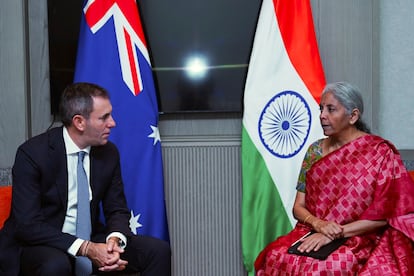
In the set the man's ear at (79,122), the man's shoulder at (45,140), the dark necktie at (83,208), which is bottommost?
the dark necktie at (83,208)

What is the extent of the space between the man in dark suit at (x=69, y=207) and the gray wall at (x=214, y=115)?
86cm

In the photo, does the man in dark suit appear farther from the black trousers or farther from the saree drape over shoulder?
the saree drape over shoulder

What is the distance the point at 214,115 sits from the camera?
3.19 meters

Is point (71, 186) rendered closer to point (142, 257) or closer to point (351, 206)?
point (142, 257)

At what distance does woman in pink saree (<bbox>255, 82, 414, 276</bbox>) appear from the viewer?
2168mm

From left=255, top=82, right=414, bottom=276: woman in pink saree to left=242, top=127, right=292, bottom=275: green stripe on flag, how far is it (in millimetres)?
464

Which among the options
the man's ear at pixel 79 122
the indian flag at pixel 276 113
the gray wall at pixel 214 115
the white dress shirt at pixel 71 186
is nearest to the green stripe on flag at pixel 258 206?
the indian flag at pixel 276 113

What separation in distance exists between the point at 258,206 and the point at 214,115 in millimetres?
617

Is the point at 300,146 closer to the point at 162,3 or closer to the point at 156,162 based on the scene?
the point at 156,162

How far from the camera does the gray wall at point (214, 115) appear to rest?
307 cm

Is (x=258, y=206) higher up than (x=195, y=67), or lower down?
lower down

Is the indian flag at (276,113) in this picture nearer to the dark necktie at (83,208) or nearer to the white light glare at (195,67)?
the white light glare at (195,67)

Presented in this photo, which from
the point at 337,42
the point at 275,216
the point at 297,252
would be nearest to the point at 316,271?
the point at 297,252

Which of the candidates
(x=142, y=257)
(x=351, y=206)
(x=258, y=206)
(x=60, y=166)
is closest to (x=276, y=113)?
(x=258, y=206)
